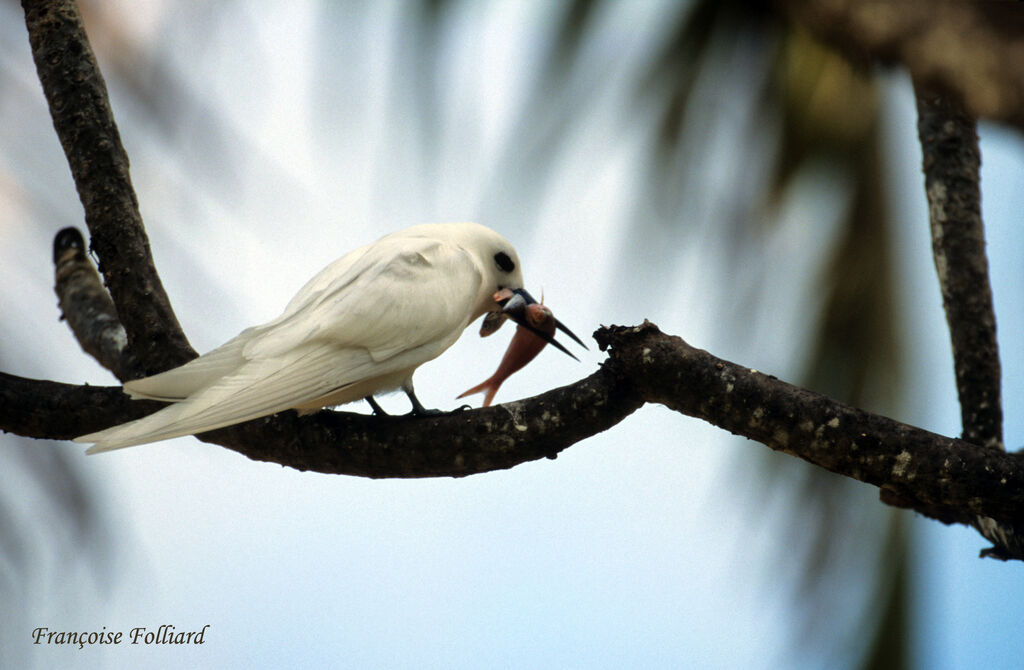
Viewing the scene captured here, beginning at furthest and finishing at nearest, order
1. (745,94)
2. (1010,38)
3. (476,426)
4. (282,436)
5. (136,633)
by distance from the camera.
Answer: (136,633) → (745,94) → (282,436) → (476,426) → (1010,38)

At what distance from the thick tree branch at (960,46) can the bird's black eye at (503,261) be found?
1.70 m

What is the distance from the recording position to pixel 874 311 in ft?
11.9

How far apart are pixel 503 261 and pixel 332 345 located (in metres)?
0.75

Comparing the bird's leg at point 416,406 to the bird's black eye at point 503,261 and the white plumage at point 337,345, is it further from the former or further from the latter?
the bird's black eye at point 503,261

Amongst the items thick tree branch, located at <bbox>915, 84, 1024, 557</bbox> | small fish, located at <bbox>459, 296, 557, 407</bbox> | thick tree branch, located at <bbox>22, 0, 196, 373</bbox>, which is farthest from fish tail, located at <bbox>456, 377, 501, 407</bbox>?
thick tree branch, located at <bbox>915, 84, 1024, 557</bbox>

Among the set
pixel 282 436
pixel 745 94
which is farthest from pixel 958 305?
pixel 282 436

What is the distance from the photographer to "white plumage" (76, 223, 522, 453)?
7.23ft

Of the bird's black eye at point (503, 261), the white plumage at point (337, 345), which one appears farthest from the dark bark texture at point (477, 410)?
the bird's black eye at point (503, 261)

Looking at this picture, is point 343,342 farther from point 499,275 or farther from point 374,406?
point 499,275

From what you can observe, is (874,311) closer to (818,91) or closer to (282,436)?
(818,91)

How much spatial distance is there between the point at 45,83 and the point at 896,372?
3424mm

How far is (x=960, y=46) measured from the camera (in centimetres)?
126

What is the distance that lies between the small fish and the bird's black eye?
0.17m

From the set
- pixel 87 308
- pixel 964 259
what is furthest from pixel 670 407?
pixel 87 308
